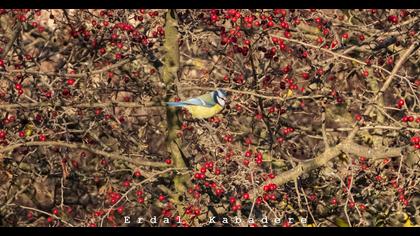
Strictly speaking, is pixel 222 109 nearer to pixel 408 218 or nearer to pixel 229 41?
pixel 229 41

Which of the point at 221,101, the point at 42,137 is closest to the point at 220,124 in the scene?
the point at 221,101

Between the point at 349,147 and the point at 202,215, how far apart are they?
1.36 m

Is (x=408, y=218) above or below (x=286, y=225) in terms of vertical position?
below

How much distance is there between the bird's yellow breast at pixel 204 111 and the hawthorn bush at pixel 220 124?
0.07 meters

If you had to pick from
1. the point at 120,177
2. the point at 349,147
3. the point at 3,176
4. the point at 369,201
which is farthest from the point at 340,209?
the point at 3,176

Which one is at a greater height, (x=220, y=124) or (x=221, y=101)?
(x=221, y=101)

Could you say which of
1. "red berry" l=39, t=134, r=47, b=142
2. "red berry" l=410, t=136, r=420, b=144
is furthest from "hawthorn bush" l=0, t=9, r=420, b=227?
"red berry" l=410, t=136, r=420, b=144

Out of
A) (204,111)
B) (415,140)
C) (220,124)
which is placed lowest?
(415,140)

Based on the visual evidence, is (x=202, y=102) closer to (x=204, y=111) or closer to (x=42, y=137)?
(x=204, y=111)

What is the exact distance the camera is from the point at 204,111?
638 centimetres

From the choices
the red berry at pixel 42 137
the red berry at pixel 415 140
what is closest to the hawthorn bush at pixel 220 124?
the red berry at pixel 42 137

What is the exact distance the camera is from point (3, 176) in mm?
7215

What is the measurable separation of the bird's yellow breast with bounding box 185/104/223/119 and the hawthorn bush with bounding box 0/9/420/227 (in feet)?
0.23

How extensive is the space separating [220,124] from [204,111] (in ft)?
0.71
